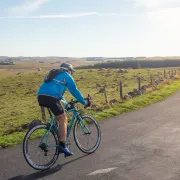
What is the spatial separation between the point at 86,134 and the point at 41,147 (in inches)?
54.7

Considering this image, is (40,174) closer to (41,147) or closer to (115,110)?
(41,147)

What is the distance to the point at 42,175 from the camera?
619cm

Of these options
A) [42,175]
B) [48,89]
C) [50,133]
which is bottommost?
[42,175]

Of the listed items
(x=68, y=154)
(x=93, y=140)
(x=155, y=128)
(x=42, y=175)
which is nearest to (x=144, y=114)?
(x=155, y=128)

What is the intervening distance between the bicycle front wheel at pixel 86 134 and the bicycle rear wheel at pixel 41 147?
0.80 m

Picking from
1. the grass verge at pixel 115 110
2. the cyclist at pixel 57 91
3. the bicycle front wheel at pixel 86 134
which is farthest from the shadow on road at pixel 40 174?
the grass verge at pixel 115 110

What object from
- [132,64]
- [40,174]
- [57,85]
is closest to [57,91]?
[57,85]

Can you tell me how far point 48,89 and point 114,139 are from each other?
10.0 ft

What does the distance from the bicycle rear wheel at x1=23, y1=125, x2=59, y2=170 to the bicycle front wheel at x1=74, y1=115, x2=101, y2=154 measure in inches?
31.3

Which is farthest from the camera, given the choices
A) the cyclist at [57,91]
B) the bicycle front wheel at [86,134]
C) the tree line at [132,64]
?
the tree line at [132,64]

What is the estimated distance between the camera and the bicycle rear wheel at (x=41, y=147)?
6.52 metres

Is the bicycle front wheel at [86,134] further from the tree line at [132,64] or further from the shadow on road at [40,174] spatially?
the tree line at [132,64]

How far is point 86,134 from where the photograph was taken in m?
7.71

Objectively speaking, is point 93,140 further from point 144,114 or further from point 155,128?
point 144,114
